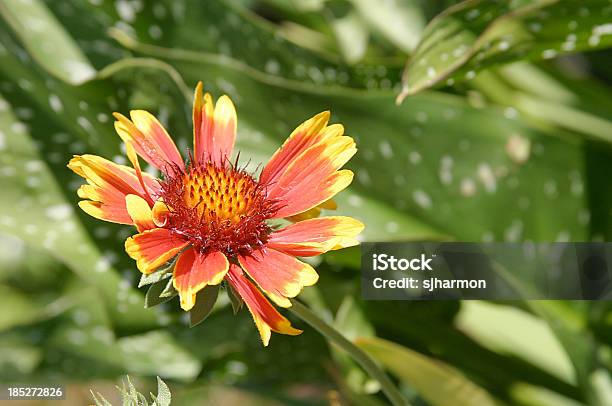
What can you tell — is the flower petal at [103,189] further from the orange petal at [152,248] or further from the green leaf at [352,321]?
the green leaf at [352,321]

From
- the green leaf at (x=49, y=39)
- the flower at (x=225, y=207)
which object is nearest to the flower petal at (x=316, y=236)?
the flower at (x=225, y=207)

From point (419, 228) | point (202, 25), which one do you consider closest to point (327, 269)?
point (419, 228)

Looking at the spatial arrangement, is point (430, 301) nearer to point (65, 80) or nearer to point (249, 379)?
point (249, 379)

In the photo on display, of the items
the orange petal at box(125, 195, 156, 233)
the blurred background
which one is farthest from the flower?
the blurred background

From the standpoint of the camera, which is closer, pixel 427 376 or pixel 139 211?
pixel 139 211

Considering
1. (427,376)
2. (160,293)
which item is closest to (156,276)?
(160,293)

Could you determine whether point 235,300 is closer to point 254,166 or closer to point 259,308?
point 259,308
